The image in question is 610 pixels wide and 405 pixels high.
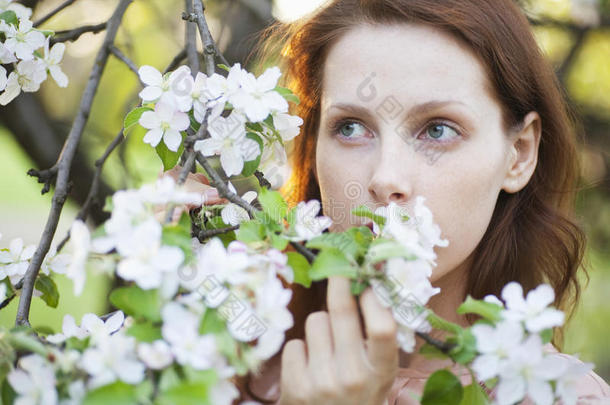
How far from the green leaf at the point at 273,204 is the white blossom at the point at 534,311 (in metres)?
0.33

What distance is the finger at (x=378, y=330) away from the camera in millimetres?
836

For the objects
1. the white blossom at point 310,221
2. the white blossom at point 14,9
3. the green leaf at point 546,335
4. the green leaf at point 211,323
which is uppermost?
the white blossom at point 14,9

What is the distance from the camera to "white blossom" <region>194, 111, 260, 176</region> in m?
1.02

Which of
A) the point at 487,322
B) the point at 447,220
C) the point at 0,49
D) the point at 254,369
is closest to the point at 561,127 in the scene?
the point at 447,220

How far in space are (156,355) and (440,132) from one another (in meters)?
0.78

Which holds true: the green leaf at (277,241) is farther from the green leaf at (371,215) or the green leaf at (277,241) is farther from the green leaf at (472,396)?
the green leaf at (472,396)

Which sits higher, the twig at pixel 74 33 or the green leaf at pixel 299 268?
the twig at pixel 74 33

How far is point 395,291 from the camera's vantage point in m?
0.84

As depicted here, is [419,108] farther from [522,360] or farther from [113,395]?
[113,395]

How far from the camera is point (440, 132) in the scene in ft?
4.21

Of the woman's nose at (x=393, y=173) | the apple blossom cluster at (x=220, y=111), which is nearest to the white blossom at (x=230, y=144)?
the apple blossom cluster at (x=220, y=111)

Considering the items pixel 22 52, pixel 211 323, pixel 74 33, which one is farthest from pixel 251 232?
pixel 74 33

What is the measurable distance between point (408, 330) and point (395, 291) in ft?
0.23

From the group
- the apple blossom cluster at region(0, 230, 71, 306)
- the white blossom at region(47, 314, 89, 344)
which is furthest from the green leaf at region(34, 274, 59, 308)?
the white blossom at region(47, 314, 89, 344)
